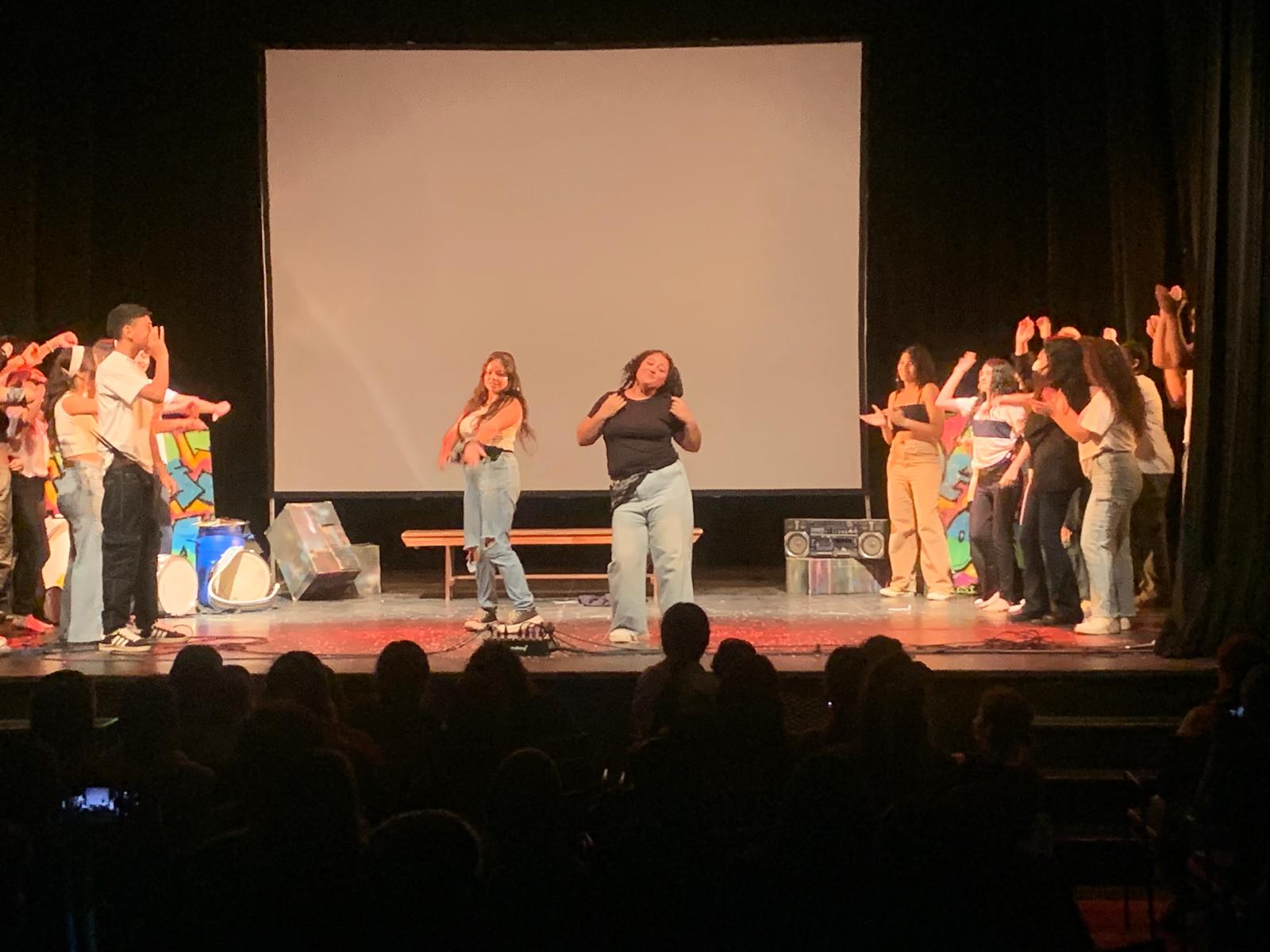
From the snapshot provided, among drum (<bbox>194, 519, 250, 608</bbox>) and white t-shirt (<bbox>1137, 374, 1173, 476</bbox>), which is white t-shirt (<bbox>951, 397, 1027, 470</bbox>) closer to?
white t-shirt (<bbox>1137, 374, 1173, 476</bbox>)

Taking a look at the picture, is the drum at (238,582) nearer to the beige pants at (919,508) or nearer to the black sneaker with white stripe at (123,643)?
the black sneaker with white stripe at (123,643)

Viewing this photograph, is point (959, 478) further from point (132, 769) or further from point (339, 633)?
point (132, 769)

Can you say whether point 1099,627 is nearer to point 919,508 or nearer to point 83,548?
point 919,508

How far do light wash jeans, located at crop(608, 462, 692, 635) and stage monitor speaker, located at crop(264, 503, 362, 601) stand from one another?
3.13 meters

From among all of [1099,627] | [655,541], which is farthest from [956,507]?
[655,541]

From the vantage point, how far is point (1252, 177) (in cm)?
616

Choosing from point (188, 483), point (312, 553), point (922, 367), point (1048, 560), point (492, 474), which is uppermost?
point (922, 367)


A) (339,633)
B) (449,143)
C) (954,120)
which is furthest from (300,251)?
(954,120)

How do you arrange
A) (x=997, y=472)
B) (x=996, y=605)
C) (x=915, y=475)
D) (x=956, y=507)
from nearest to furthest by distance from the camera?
1. (x=997, y=472)
2. (x=996, y=605)
3. (x=915, y=475)
4. (x=956, y=507)

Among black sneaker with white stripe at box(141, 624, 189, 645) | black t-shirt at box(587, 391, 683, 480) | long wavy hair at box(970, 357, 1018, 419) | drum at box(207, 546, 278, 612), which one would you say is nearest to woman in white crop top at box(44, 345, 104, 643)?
black sneaker with white stripe at box(141, 624, 189, 645)

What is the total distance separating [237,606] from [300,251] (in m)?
2.70

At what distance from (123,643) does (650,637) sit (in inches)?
104

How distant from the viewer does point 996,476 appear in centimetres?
838

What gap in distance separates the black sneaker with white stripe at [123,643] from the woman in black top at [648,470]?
2.34 metres
